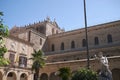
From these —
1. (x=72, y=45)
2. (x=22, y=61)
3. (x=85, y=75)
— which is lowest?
(x=85, y=75)

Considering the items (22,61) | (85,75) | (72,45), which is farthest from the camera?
(72,45)

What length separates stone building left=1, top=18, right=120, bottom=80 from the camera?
26.2 meters

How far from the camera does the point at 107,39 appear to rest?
104 ft

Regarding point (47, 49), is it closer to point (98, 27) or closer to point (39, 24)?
point (39, 24)

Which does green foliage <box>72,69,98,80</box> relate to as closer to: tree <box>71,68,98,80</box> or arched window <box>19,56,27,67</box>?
tree <box>71,68,98,80</box>

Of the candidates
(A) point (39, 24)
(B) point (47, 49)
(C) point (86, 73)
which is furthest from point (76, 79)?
(A) point (39, 24)

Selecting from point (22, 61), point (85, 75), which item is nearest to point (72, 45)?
point (22, 61)

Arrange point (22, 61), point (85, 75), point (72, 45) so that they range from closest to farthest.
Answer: point (85, 75), point (22, 61), point (72, 45)

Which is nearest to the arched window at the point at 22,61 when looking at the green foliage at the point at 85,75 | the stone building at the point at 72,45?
the stone building at the point at 72,45

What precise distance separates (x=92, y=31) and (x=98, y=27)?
5.32ft

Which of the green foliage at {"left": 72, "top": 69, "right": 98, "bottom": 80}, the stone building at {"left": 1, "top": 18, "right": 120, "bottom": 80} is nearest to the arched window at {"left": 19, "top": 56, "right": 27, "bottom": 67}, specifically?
the stone building at {"left": 1, "top": 18, "right": 120, "bottom": 80}

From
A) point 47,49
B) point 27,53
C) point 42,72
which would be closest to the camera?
point 42,72

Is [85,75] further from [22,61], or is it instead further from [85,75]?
[22,61]

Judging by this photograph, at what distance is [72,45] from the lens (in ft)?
119
